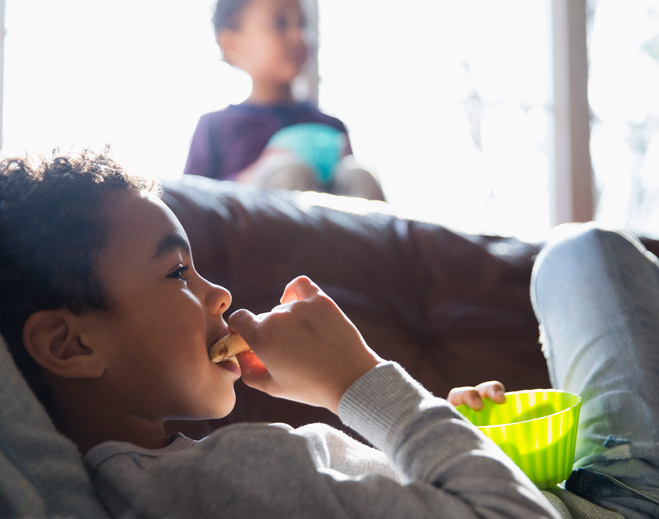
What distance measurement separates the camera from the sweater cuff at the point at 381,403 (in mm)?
610

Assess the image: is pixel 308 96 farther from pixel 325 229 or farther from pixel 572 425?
pixel 572 425

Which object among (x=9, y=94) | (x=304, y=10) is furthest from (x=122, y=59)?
(x=304, y=10)

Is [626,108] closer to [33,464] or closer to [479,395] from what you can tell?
[479,395]

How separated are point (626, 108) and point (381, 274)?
106 inches

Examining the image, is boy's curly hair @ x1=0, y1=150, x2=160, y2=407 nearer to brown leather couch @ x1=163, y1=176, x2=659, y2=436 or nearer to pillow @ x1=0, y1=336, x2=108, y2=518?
pillow @ x1=0, y1=336, x2=108, y2=518

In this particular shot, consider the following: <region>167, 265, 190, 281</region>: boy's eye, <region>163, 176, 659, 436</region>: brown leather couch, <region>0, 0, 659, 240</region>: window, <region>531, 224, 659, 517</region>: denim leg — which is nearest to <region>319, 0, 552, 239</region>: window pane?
<region>0, 0, 659, 240</region>: window

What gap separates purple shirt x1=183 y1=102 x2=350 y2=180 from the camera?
208 cm

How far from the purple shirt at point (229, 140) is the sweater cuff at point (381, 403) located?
1.51m

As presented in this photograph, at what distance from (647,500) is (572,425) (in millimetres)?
121

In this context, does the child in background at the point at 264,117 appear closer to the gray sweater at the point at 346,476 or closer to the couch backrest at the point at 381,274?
the couch backrest at the point at 381,274

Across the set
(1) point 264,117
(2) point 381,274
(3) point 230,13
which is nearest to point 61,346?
(2) point 381,274

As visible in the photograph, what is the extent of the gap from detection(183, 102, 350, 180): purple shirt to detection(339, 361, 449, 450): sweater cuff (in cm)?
151

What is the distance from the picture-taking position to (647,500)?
798 mm

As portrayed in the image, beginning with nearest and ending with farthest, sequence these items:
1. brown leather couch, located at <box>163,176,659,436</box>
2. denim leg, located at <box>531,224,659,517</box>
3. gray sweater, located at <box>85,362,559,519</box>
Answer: gray sweater, located at <box>85,362,559,519</box> → denim leg, located at <box>531,224,659,517</box> → brown leather couch, located at <box>163,176,659,436</box>
